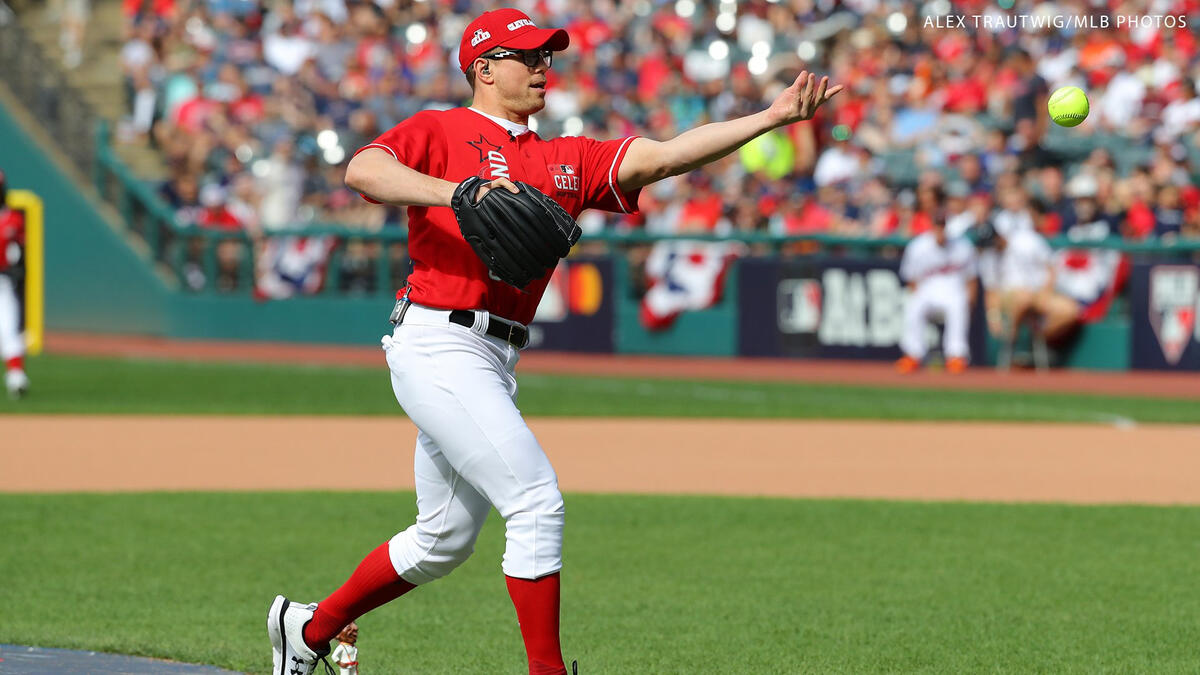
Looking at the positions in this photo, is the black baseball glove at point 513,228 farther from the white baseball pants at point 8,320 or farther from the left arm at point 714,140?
the white baseball pants at point 8,320

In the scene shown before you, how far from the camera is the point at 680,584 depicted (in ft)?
22.7

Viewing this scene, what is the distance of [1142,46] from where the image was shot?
61.2ft

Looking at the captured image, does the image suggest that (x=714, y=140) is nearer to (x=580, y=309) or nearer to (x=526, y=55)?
(x=526, y=55)

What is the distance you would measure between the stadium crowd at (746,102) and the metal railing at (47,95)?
1.16m

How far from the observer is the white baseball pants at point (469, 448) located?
4.24 m

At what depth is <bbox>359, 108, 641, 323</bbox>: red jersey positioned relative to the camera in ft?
14.4

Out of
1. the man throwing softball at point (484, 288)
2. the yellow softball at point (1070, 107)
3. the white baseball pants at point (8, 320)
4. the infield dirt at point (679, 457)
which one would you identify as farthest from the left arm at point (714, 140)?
the white baseball pants at point (8, 320)

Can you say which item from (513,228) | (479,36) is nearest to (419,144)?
(479,36)

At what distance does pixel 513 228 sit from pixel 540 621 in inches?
39.0

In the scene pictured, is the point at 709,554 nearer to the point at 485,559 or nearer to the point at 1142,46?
the point at 485,559

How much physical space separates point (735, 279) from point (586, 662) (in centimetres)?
1334

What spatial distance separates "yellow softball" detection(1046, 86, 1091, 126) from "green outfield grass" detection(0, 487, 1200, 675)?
178 cm

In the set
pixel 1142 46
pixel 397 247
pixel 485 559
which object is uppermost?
pixel 1142 46

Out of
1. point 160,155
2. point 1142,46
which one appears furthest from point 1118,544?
point 160,155
